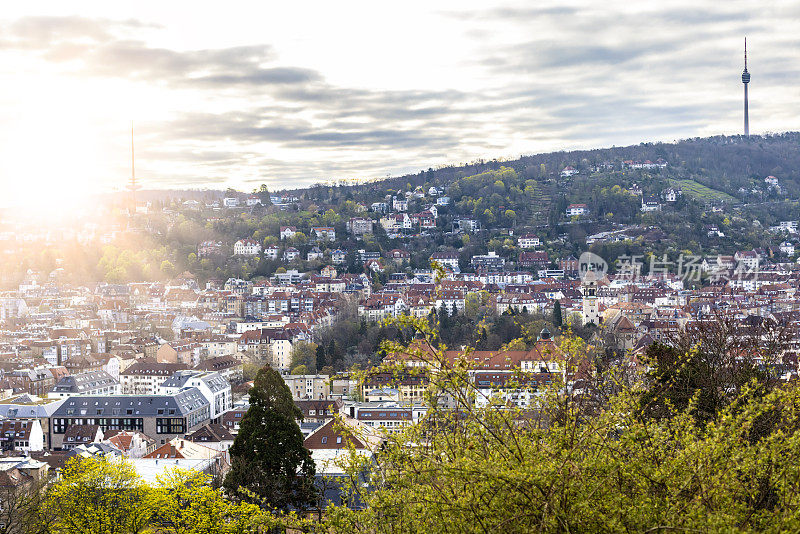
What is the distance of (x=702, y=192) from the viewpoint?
88.8m

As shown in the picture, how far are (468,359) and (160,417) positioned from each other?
26371 millimetres

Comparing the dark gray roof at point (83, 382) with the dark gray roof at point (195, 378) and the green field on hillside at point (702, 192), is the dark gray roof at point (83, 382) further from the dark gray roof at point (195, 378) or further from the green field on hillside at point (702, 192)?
the green field on hillside at point (702, 192)

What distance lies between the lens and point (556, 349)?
576cm

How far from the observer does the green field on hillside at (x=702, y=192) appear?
86312 millimetres

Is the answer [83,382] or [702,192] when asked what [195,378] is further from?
[702,192]

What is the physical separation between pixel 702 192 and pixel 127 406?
72215 millimetres

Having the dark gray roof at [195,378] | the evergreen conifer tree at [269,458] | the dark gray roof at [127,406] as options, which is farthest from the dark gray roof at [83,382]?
the evergreen conifer tree at [269,458]

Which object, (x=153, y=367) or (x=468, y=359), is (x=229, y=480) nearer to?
(x=468, y=359)

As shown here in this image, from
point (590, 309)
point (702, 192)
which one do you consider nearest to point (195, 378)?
point (590, 309)
